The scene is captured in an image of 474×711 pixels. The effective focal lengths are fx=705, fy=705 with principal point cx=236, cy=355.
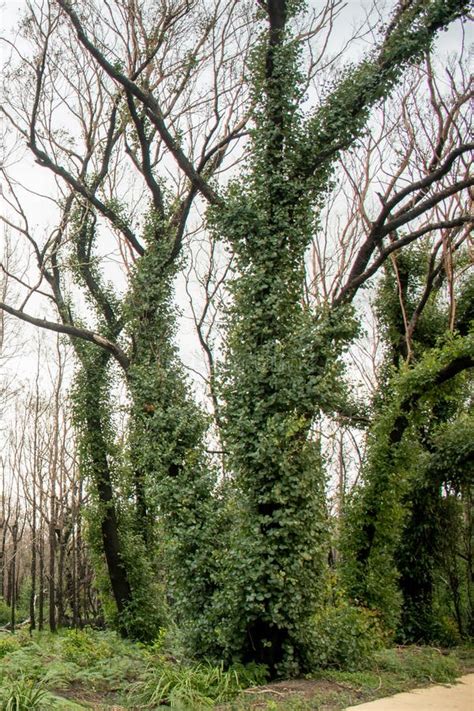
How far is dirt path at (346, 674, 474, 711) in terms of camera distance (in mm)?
6320

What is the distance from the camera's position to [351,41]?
13367 millimetres

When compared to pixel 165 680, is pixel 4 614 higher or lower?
higher

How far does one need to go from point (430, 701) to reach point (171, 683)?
2487 millimetres

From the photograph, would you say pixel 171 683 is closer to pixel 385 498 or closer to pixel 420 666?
pixel 420 666

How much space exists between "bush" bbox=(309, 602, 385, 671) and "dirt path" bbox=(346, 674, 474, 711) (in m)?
1.27

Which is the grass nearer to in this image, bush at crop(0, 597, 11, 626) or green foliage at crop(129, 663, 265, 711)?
green foliage at crop(129, 663, 265, 711)

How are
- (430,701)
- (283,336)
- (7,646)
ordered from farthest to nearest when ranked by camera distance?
(283,336) < (7,646) < (430,701)

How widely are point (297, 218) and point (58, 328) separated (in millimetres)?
5437

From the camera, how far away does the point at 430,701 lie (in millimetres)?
6746

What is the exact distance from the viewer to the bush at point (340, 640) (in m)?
8.45

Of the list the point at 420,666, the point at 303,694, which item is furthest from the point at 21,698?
the point at 420,666

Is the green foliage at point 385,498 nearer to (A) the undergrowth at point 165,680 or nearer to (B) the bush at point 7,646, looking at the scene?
(A) the undergrowth at point 165,680

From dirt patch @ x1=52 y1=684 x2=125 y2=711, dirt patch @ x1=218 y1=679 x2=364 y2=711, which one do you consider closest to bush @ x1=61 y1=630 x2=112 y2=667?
dirt patch @ x1=52 y1=684 x2=125 y2=711

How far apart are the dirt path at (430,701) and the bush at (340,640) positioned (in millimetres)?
1269
